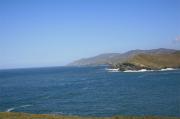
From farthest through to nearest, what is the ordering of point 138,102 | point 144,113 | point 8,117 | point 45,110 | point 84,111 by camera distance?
point 138,102
point 45,110
point 84,111
point 144,113
point 8,117

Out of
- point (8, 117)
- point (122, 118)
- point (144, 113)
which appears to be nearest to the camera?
point (122, 118)

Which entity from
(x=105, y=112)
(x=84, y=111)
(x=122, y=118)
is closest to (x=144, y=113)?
(x=105, y=112)

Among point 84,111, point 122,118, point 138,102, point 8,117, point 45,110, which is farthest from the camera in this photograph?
point 138,102

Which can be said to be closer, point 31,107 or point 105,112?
point 105,112

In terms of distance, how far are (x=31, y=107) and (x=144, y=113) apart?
97.9ft

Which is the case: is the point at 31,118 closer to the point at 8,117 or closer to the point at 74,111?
the point at 8,117

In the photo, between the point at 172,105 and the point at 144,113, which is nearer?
the point at 144,113

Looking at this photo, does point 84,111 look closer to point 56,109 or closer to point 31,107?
point 56,109

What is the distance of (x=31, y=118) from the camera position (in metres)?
41.6

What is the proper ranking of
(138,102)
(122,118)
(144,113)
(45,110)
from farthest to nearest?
1. (138,102)
2. (45,110)
3. (144,113)
4. (122,118)

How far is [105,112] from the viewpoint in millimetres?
61625

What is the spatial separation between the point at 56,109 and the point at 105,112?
13202mm

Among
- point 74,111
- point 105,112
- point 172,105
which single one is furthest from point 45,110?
point 172,105

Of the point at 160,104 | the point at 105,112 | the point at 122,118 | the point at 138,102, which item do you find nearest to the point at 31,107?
the point at 105,112
